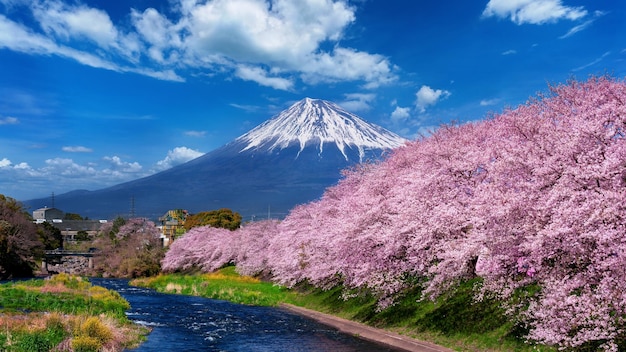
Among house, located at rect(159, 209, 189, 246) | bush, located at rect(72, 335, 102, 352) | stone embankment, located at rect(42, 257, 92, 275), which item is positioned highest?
house, located at rect(159, 209, 189, 246)

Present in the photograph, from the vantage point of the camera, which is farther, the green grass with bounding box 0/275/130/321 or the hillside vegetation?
the green grass with bounding box 0/275/130/321

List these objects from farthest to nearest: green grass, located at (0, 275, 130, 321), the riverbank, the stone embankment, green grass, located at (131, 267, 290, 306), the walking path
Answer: the stone embankment
green grass, located at (131, 267, 290, 306)
green grass, located at (0, 275, 130, 321)
the walking path
the riverbank

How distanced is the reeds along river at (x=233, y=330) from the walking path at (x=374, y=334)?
2.65 ft

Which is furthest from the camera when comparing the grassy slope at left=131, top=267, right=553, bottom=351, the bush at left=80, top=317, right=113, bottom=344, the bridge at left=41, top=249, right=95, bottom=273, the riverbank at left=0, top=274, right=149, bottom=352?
the bridge at left=41, top=249, right=95, bottom=273

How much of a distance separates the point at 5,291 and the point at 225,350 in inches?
904

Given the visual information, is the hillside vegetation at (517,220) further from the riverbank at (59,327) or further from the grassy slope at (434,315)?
the riverbank at (59,327)

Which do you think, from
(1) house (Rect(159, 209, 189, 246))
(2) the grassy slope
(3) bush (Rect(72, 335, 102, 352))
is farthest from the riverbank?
(1) house (Rect(159, 209, 189, 246))

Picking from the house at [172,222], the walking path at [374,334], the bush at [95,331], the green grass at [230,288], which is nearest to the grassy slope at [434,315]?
the green grass at [230,288]

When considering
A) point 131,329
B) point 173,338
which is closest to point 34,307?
point 131,329

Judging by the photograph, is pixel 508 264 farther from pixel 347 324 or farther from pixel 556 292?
pixel 347 324

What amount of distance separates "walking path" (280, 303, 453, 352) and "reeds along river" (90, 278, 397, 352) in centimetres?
81

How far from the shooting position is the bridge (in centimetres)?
10612

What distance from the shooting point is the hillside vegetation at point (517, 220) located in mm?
16547

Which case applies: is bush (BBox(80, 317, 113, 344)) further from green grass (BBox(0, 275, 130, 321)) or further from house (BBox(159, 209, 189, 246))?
house (BBox(159, 209, 189, 246))
